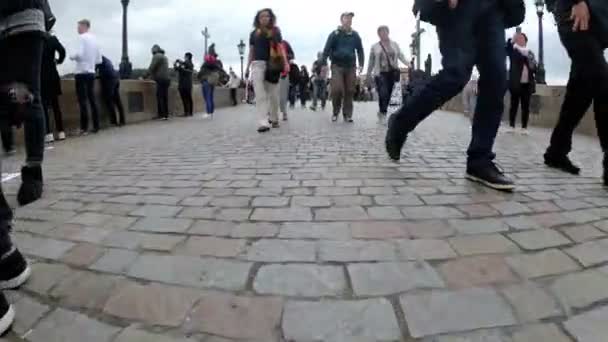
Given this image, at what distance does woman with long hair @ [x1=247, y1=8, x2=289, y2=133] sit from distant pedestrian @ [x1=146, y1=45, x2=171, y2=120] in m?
5.23

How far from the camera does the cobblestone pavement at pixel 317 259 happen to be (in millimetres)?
1486

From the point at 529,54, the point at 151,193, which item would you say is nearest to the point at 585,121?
the point at 529,54

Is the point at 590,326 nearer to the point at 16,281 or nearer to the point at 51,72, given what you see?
the point at 16,281

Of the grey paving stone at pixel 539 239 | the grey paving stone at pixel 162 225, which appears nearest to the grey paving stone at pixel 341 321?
the grey paving stone at pixel 539 239

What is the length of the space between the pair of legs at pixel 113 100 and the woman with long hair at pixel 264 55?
3421 millimetres

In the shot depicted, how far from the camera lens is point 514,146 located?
19.2ft

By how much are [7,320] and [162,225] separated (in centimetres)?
99

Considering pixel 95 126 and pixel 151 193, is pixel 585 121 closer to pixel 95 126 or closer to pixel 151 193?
pixel 151 193

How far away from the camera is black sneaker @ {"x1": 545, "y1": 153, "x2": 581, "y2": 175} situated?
3.79m

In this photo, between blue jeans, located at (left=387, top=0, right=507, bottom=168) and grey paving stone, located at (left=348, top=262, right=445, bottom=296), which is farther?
blue jeans, located at (left=387, top=0, right=507, bottom=168)

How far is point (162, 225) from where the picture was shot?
2463mm

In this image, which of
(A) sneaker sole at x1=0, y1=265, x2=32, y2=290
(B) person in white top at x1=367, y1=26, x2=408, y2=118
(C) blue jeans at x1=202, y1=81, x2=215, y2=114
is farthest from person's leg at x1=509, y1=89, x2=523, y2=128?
(C) blue jeans at x1=202, y1=81, x2=215, y2=114

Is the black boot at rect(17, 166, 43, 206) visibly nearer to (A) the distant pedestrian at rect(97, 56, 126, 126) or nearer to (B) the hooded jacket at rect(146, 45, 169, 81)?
(A) the distant pedestrian at rect(97, 56, 126, 126)

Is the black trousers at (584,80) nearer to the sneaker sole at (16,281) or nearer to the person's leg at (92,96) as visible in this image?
the sneaker sole at (16,281)
